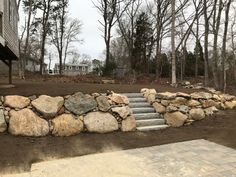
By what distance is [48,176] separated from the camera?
5.18 metres

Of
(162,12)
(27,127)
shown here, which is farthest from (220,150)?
(162,12)

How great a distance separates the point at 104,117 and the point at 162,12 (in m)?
20.1

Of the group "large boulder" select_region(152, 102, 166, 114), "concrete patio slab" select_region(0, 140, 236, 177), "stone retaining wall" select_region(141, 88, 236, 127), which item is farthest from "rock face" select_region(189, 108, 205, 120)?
"concrete patio slab" select_region(0, 140, 236, 177)

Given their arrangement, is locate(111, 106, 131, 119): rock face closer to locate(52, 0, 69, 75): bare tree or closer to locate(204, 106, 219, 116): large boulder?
locate(204, 106, 219, 116): large boulder

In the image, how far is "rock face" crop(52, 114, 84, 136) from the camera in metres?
7.13

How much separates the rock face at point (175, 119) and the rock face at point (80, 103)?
227cm

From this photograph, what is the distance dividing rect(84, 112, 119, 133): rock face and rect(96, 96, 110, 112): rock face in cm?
15

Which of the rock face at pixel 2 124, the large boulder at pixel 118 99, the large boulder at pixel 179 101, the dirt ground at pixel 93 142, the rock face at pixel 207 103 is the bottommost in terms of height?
the dirt ground at pixel 93 142

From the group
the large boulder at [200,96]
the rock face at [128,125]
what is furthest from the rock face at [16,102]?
the large boulder at [200,96]

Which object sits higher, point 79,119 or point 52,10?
point 52,10

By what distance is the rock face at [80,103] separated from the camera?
766 centimetres

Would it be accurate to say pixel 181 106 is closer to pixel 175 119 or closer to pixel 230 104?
pixel 175 119

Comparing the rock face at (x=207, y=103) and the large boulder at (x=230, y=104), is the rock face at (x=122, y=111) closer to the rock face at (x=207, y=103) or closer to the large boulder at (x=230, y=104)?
the rock face at (x=207, y=103)

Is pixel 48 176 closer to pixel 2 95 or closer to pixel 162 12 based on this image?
pixel 2 95
